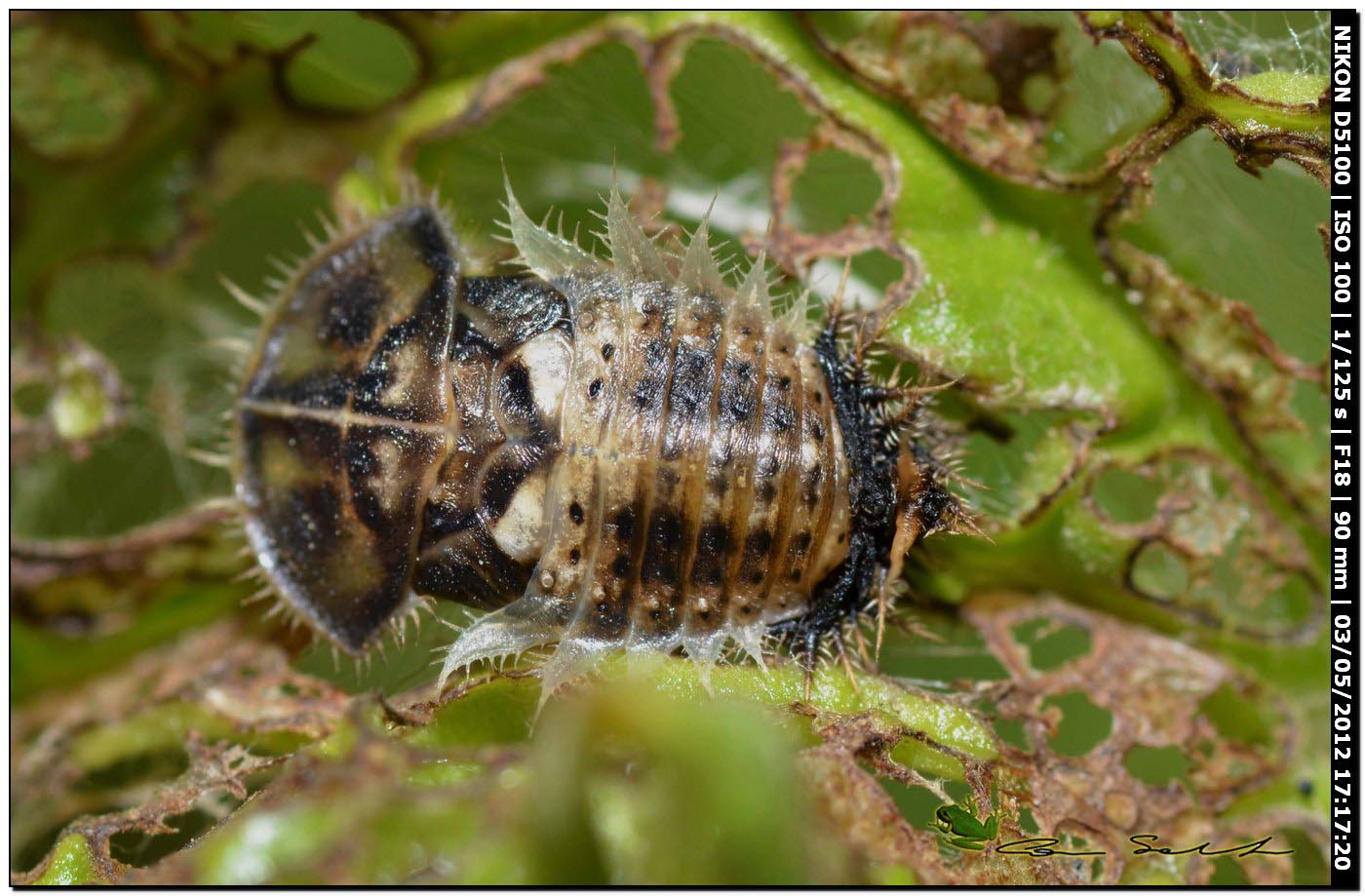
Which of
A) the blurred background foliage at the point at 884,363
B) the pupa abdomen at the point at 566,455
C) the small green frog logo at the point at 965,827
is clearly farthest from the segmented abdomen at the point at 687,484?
the small green frog logo at the point at 965,827

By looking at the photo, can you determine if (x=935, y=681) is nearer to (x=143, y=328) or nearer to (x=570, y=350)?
(x=570, y=350)

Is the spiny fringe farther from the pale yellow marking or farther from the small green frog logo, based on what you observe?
the small green frog logo

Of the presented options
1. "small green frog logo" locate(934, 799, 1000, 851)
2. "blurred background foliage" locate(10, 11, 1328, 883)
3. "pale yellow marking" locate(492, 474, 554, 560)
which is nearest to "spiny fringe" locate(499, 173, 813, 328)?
"blurred background foliage" locate(10, 11, 1328, 883)

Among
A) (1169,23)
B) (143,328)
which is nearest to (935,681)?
(1169,23)

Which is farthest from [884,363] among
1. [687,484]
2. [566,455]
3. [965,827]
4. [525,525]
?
[965,827]

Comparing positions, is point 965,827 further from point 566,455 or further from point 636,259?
point 636,259

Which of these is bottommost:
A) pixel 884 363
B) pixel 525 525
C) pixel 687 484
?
pixel 525 525
